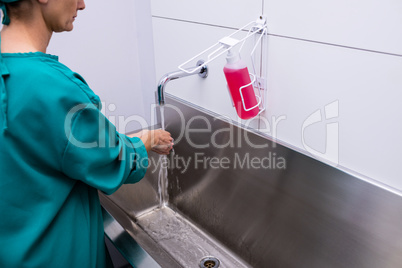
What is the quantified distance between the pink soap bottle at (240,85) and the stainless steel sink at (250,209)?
10 centimetres

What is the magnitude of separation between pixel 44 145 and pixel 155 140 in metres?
0.36

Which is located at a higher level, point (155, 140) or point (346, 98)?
point (346, 98)

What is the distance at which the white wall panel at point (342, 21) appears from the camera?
32.7 inches

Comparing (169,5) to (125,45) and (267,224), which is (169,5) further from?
(267,224)

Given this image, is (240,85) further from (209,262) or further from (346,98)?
(209,262)

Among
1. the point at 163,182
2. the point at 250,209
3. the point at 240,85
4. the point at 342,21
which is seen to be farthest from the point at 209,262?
the point at 342,21

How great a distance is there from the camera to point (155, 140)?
110 cm

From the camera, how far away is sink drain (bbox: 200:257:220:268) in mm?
1325

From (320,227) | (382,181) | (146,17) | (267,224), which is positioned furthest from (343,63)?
(146,17)

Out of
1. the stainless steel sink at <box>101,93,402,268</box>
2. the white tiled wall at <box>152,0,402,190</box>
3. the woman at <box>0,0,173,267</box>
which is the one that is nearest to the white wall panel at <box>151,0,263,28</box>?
the white tiled wall at <box>152,0,402,190</box>

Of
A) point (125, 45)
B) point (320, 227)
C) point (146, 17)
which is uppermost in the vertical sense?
point (146, 17)

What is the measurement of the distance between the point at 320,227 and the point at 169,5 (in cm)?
89

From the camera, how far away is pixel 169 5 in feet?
4.79

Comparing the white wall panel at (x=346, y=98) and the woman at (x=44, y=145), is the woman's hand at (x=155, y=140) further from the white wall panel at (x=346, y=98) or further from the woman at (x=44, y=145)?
the white wall panel at (x=346, y=98)
